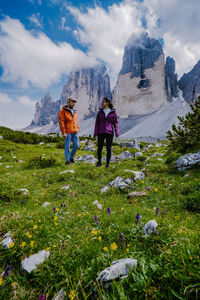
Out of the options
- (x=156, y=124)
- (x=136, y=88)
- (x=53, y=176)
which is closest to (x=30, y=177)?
(x=53, y=176)

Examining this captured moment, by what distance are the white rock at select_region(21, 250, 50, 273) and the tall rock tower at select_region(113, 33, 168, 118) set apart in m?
148

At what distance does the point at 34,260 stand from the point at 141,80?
16199 centimetres

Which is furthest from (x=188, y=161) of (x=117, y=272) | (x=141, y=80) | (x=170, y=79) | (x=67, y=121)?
(x=170, y=79)

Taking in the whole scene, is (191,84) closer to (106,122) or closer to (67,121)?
(106,122)

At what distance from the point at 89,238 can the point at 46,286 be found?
3.04 feet

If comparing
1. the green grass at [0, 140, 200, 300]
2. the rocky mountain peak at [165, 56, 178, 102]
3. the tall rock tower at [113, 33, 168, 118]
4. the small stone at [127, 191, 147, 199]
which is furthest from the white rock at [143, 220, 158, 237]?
the rocky mountain peak at [165, 56, 178, 102]

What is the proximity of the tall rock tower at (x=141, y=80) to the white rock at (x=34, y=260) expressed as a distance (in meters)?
148

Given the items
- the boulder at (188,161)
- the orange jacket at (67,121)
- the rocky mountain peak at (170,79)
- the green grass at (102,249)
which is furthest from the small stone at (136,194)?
the rocky mountain peak at (170,79)

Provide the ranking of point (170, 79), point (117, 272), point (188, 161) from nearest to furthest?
point (117, 272) < point (188, 161) < point (170, 79)

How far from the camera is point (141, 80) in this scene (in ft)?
468

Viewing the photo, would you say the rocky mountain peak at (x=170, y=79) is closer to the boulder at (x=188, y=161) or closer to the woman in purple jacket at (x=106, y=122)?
the woman in purple jacket at (x=106, y=122)

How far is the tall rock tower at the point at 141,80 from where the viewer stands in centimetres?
13650

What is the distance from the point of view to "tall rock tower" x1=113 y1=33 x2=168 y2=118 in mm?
136500

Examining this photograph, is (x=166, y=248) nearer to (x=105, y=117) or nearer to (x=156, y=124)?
(x=105, y=117)
